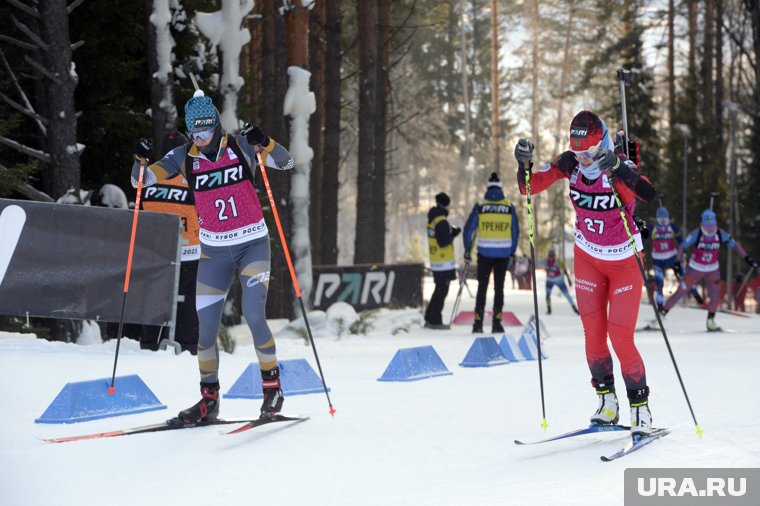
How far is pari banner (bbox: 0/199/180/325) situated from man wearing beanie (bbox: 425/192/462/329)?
6.67 metres

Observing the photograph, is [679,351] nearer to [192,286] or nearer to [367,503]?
[192,286]

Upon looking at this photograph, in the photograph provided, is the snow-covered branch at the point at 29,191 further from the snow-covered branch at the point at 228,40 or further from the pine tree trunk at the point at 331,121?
the pine tree trunk at the point at 331,121

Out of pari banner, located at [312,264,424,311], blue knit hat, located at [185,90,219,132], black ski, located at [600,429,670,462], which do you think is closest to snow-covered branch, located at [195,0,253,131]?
pari banner, located at [312,264,424,311]

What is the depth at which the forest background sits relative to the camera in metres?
14.6

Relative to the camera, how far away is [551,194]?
234 feet

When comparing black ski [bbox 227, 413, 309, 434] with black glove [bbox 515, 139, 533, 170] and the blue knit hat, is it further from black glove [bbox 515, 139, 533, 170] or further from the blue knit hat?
black glove [bbox 515, 139, 533, 170]

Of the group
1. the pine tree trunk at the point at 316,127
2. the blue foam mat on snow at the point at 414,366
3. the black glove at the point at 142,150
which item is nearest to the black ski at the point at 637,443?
the blue foam mat on snow at the point at 414,366

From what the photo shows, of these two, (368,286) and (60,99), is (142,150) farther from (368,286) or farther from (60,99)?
(368,286)

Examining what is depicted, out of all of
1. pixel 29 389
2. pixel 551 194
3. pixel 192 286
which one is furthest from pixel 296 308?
pixel 551 194

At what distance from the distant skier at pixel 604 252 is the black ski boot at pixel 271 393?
2103 millimetres

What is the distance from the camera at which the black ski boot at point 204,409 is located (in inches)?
290

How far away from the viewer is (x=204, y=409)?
7.45 meters

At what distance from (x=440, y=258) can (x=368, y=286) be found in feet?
10.2

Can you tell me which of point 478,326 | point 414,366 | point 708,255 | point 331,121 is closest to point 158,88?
point 478,326
